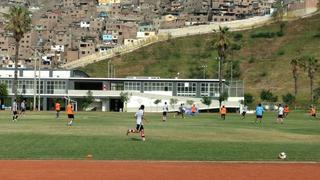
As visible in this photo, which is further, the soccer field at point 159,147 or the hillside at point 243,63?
the hillside at point 243,63

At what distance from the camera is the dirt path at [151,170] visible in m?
20.4

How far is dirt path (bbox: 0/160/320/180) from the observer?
20.4m

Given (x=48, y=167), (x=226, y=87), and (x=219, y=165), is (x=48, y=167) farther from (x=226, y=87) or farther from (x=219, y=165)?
(x=226, y=87)

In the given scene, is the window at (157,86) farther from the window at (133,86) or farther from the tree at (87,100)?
the tree at (87,100)

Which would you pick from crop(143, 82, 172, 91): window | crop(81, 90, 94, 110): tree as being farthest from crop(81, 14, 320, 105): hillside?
crop(81, 90, 94, 110): tree

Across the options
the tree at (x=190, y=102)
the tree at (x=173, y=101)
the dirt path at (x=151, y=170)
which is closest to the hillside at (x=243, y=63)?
the tree at (x=173, y=101)

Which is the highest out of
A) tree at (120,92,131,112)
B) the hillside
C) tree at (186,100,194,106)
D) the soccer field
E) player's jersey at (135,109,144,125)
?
the hillside

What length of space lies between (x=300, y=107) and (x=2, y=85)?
2135 inches

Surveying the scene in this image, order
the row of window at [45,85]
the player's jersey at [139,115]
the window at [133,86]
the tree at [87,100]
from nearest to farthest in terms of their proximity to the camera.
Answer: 1. the player's jersey at [139,115]
2. the tree at [87,100]
3. the row of window at [45,85]
4. the window at [133,86]

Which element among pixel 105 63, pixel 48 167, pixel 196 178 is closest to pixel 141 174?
pixel 196 178

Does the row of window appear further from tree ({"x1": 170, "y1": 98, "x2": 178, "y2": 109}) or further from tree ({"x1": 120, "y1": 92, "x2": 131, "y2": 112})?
tree ({"x1": 170, "y1": 98, "x2": 178, "y2": 109})

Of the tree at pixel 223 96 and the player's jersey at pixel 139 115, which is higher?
the tree at pixel 223 96

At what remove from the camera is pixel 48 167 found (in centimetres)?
2256

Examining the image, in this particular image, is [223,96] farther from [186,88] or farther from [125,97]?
[125,97]
